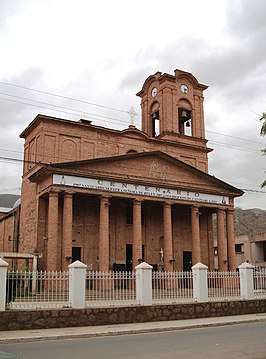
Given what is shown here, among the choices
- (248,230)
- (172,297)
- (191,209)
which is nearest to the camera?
(172,297)

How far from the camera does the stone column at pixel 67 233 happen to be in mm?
24312

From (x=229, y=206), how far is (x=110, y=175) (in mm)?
10386

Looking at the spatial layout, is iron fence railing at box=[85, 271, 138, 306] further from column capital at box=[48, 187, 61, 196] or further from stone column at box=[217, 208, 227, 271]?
stone column at box=[217, 208, 227, 271]

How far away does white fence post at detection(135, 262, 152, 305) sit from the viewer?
1498cm

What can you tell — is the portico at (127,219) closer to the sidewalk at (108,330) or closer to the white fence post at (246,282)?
the white fence post at (246,282)

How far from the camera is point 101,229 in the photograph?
2608cm

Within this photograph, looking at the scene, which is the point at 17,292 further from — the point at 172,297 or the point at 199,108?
the point at 199,108

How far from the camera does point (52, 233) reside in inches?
973

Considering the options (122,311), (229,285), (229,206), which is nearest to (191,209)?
(229,206)

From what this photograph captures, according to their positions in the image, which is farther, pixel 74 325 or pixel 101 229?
pixel 101 229

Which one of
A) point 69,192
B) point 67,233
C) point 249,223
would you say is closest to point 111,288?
point 67,233

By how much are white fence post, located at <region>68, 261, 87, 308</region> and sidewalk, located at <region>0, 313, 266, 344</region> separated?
2.85 ft

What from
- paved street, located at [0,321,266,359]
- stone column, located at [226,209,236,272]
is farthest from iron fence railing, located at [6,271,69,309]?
stone column, located at [226,209,236,272]

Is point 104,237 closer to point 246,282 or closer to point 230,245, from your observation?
point 246,282
